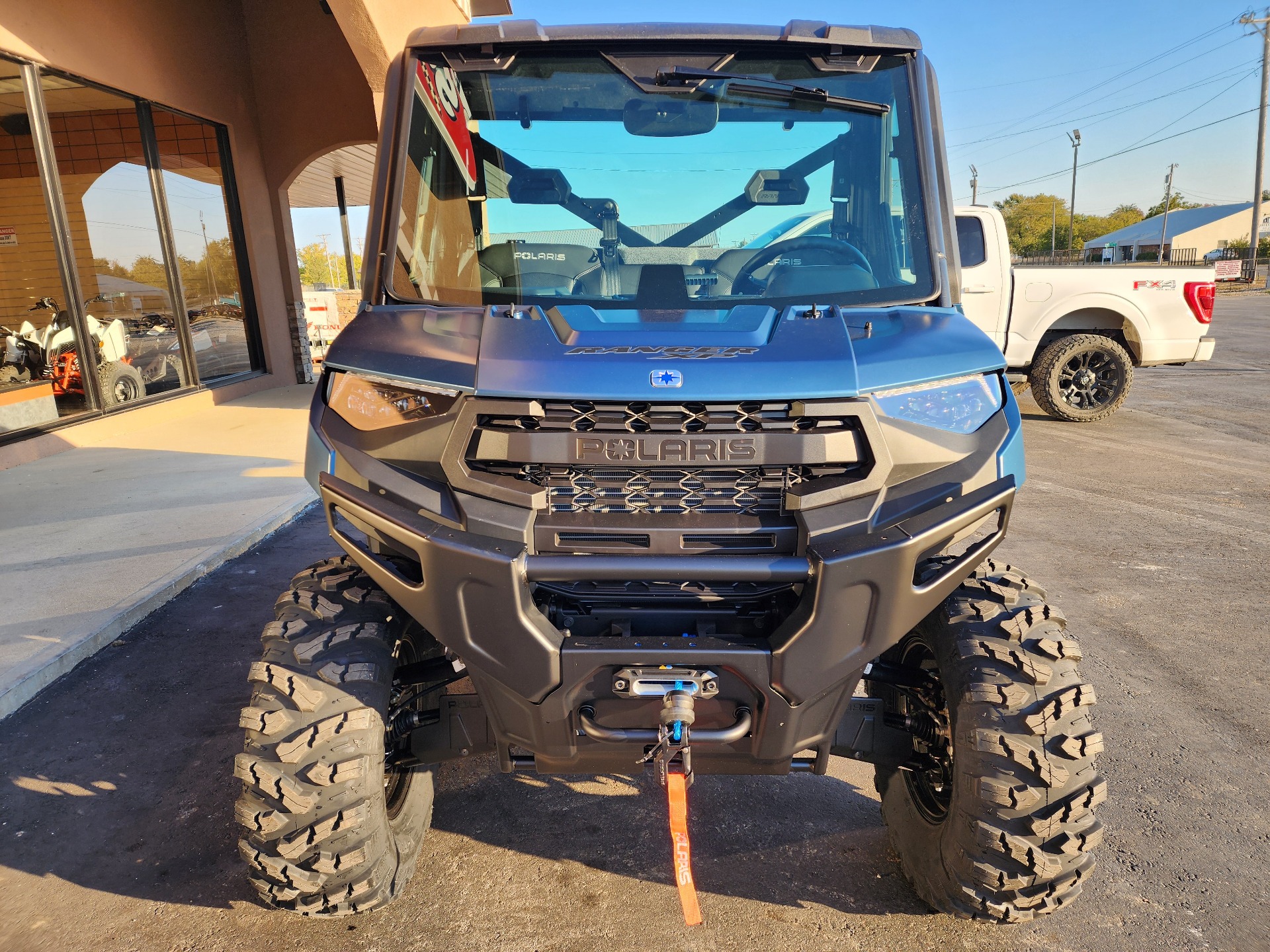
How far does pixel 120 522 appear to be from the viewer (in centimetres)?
619

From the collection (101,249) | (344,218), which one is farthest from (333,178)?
(101,249)

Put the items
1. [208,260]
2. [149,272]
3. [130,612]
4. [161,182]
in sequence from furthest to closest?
[208,260] → [161,182] → [149,272] → [130,612]

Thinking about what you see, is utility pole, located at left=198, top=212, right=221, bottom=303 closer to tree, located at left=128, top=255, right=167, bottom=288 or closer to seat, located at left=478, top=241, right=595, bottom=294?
tree, located at left=128, top=255, right=167, bottom=288

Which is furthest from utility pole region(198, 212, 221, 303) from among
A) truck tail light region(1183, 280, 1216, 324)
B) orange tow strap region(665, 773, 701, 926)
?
truck tail light region(1183, 280, 1216, 324)

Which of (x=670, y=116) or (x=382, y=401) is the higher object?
(x=670, y=116)

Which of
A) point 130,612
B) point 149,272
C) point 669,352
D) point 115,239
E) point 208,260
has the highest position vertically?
point 115,239

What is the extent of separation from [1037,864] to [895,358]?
4.30 ft

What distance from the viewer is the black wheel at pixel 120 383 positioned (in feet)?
32.2

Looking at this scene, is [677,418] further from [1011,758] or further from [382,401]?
[1011,758]

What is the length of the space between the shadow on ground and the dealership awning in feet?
40.3

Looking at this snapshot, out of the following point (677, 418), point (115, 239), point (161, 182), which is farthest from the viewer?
point (161, 182)

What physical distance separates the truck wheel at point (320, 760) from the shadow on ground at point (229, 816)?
559 mm

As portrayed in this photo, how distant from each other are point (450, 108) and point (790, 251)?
Result: 44.5 inches

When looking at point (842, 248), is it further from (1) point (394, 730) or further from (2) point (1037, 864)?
(1) point (394, 730)
